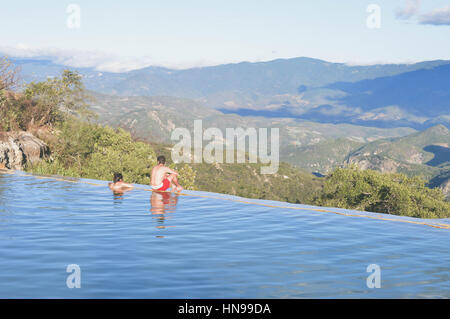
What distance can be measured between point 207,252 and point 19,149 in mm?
25704

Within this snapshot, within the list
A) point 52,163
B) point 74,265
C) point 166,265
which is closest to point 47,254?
point 74,265

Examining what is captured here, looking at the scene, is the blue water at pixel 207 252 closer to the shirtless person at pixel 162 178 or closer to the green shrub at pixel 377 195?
the shirtless person at pixel 162 178

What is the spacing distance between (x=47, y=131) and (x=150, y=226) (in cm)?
2955

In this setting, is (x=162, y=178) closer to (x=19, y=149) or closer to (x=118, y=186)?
(x=118, y=186)

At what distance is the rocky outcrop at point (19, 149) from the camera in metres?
31.9

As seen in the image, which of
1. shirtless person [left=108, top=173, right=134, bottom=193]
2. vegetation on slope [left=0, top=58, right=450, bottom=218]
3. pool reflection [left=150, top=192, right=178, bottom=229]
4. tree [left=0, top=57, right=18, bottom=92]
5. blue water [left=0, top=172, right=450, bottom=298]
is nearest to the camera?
blue water [left=0, top=172, right=450, bottom=298]

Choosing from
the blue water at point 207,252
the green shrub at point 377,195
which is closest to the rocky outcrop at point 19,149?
the blue water at point 207,252

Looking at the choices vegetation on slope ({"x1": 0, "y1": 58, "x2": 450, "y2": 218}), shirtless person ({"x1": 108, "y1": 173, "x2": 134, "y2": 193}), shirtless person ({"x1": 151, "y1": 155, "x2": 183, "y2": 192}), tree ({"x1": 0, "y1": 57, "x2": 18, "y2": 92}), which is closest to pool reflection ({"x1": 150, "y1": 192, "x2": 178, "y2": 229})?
shirtless person ({"x1": 151, "y1": 155, "x2": 183, "y2": 192})

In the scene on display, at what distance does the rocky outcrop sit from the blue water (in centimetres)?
1406

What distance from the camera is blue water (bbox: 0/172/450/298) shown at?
346 inches

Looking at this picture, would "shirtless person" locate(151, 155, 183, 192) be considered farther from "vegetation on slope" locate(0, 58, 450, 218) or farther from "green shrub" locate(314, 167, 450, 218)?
"green shrub" locate(314, 167, 450, 218)

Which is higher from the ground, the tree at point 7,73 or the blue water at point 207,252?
the tree at point 7,73

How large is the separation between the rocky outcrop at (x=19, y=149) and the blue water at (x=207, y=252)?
14058mm

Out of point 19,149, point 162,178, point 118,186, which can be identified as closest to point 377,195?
point 19,149
